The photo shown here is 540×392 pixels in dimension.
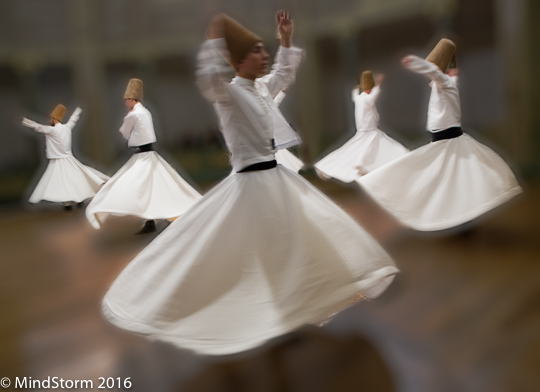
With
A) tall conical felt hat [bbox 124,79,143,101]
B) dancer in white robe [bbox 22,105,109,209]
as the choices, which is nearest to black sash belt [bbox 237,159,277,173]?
tall conical felt hat [bbox 124,79,143,101]

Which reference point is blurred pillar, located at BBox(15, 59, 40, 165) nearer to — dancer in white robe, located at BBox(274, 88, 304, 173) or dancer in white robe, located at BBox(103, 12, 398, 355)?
dancer in white robe, located at BBox(274, 88, 304, 173)

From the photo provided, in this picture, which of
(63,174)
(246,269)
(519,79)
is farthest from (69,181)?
(519,79)

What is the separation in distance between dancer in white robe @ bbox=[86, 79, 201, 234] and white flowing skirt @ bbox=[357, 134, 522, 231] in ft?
6.59

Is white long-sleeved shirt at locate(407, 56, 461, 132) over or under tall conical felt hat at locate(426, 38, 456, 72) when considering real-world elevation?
under

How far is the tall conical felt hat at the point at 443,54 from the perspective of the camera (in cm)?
425

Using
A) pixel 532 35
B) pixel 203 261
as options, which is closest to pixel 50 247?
pixel 203 261

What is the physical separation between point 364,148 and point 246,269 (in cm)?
451

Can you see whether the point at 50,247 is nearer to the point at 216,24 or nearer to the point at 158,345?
the point at 158,345

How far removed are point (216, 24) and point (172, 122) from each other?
7205mm

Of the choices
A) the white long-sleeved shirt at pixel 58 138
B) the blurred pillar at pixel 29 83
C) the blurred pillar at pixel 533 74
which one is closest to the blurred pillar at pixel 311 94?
the blurred pillar at pixel 533 74

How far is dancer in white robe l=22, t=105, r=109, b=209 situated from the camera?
5469mm

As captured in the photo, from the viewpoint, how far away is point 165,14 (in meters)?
9.48

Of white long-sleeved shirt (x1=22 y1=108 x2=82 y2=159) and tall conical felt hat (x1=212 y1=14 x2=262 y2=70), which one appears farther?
white long-sleeved shirt (x1=22 y1=108 x2=82 y2=159)

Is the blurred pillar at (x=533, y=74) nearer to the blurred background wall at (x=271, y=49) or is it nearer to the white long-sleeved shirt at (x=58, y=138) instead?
the blurred background wall at (x=271, y=49)
